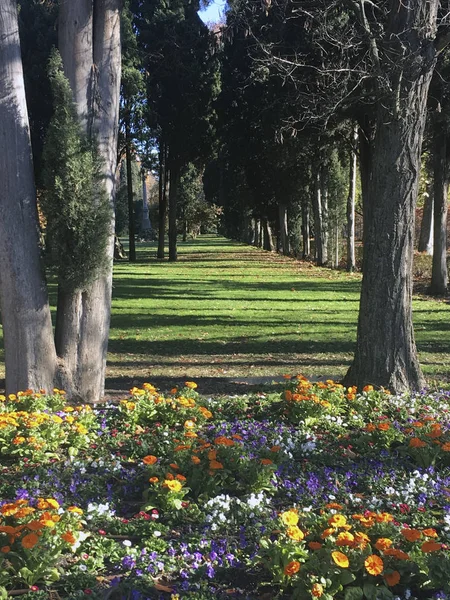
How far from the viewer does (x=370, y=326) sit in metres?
5.85

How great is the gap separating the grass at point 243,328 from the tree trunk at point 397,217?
2.27 metres

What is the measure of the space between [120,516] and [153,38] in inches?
1033

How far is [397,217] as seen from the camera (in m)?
5.73

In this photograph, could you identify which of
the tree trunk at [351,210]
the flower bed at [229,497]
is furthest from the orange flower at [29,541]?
the tree trunk at [351,210]

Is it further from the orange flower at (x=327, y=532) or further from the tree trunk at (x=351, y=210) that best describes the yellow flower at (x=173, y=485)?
the tree trunk at (x=351, y=210)

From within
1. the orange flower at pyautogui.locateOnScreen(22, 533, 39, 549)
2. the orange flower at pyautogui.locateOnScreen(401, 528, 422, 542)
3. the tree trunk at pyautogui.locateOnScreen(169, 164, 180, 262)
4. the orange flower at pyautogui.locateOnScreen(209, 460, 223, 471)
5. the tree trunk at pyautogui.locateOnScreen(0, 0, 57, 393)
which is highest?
the tree trunk at pyautogui.locateOnScreen(169, 164, 180, 262)

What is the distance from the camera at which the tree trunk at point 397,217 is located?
5.75 metres

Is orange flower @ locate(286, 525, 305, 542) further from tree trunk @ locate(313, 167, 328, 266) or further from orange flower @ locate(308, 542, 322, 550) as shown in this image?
tree trunk @ locate(313, 167, 328, 266)

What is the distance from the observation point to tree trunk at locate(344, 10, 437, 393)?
5.75 metres

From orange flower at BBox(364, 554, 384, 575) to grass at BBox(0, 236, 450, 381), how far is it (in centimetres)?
568

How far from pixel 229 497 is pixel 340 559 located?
1.10m

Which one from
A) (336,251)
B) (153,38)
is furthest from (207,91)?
(336,251)

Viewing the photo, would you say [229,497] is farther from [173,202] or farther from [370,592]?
[173,202]

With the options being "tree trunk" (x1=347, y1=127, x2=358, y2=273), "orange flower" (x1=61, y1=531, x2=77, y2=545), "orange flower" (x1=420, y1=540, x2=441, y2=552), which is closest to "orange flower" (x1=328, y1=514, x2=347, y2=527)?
"orange flower" (x1=420, y1=540, x2=441, y2=552)
